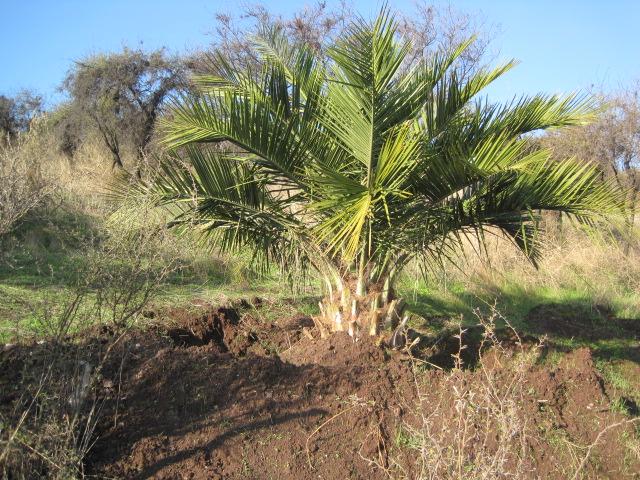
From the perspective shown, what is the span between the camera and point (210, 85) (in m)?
7.46

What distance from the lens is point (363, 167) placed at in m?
6.29

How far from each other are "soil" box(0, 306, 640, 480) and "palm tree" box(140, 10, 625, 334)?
959 mm

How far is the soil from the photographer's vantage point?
434 cm

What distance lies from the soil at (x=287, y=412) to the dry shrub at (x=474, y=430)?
117 mm

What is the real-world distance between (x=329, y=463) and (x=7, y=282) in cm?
512

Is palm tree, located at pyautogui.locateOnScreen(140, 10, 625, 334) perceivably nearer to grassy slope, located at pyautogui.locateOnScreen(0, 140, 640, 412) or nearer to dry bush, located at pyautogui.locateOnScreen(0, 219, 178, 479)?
grassy slope, located at pyautogui.locateOnScreen(0, 140, 640, 412)

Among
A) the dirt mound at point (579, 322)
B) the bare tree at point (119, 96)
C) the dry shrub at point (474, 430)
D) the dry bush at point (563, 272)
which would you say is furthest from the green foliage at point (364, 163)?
the bare tree at point (119, 96)

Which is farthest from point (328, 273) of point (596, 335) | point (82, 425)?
point (596, 335)

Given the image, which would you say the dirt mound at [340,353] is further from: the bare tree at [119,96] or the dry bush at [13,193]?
the bare tree at [119,96]

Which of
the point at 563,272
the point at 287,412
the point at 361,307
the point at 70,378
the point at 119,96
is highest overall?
the point at 119,96

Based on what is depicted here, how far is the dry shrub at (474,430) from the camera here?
3484 millimetres

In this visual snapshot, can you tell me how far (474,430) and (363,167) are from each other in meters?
2.73

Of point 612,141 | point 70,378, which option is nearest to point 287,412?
point 70,378

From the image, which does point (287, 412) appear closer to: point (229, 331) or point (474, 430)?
point (474, 430)
